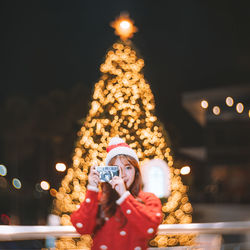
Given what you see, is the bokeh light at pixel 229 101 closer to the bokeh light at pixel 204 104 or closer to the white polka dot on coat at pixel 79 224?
the bokeh light at pixel 204 104

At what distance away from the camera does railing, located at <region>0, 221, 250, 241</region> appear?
250 centimetres

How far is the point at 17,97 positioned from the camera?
24.8m

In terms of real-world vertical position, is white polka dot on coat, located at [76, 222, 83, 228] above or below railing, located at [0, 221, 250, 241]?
below

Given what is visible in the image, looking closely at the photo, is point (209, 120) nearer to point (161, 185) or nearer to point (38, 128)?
point (38, 128)

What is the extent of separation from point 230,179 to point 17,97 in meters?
13.6

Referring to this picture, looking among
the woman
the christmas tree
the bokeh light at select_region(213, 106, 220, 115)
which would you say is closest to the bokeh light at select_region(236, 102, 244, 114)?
the bokeh light at select_region(213, 106, 220, 115)

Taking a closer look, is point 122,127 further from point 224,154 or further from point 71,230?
point 224,154

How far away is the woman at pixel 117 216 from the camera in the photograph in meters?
2.19

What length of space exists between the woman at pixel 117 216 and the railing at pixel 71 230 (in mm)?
457

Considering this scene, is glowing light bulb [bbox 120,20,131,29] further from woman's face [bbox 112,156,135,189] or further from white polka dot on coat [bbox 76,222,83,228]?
white polka dot on coat [bbox 76,222,83,228]

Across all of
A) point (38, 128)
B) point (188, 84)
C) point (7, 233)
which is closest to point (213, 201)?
point (188, 84)

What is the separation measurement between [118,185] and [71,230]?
32.2 inches

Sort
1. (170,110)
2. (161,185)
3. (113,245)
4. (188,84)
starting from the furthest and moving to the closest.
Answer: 1. (170,110)
2. (188,84)
3. (161,185)
4. (113,245)

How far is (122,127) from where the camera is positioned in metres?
5.12
